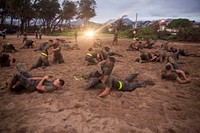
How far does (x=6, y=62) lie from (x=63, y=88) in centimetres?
447

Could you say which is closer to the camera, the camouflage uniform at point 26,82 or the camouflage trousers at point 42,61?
the camouflage uniform at point 26,82

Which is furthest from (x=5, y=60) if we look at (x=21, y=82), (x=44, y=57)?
(x=21, y=82)

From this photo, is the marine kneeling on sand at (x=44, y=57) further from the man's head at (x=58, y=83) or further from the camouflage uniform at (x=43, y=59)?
the man's head at (x=58, y=83)

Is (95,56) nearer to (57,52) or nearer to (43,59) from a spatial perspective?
(57,52)

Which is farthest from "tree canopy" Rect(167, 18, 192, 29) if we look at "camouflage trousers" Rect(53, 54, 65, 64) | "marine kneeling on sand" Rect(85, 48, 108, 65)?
"camouflage trousers" Rect(53, 54, 65, 64)

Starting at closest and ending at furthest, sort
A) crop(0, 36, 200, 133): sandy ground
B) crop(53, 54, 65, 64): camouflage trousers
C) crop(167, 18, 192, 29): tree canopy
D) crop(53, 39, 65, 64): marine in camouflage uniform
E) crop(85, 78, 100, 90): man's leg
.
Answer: crop(0, 36, 200, 133): sandy ground < crop(85, 78, 100, 90): man's leg < crop(53, 39, 65, 64): marine in camouflage uniform < crop(53, 54, 65, 64): camouflage trousers < crop(167, 18, 192, 29): tree canopy

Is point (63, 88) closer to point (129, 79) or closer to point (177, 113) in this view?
point (129, 79)

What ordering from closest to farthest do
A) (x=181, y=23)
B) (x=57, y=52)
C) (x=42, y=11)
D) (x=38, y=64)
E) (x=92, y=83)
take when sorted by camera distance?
(x=92, y=83) → (x=38, y=64) → (x=57, y=52) → (x=181, y=23) → (x=42, y=11)

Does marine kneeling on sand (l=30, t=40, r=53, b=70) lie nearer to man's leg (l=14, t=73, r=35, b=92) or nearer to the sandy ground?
the sandy ground

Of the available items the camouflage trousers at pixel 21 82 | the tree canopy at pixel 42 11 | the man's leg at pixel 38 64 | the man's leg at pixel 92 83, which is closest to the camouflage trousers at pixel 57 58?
the man's leg at pixel 38 64

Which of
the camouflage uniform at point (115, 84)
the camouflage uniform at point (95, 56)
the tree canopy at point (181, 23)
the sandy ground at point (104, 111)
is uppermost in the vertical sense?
the tree canopy at point (181, 23)

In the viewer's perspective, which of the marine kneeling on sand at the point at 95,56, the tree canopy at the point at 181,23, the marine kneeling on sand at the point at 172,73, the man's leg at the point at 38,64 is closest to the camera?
the marine kneeling on sand at the point at 172,73

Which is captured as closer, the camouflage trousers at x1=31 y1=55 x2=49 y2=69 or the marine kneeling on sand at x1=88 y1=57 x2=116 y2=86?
the marine kneeling on sand at x1=88 y1=57 x2=116 y2=86

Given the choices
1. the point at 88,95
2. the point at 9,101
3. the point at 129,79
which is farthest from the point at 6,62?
the point at 129,79
